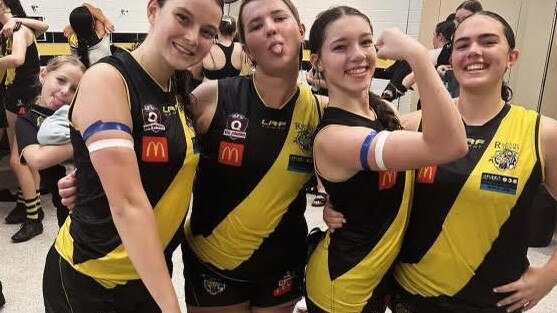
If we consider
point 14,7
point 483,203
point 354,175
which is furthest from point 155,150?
point 14,7

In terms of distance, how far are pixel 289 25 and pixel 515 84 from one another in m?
5.05

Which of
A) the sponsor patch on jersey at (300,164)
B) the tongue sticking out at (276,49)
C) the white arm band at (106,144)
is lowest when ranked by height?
the sponsor patch on jersey at (300,164)

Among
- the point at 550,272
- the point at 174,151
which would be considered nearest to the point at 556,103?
the point at 550,272

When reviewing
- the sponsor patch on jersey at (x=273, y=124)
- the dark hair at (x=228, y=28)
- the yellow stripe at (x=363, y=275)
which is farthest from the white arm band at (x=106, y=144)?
the dark hair at (x=228, y=28)

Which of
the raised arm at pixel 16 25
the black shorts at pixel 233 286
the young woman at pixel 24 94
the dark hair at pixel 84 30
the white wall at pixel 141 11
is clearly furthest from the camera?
the white wall at pixel 141 11

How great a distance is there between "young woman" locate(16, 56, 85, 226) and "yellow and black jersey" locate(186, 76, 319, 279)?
0.72 m

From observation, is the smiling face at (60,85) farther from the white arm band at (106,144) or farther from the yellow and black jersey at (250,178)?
the white arm band at (106,144)

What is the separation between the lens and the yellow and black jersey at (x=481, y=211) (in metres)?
1.42

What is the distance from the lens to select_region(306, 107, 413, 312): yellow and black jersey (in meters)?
1.44

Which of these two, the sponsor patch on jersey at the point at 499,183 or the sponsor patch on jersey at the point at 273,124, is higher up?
the sponsor patch on jersey at the point at 273,124

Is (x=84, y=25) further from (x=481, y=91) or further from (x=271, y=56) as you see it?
(x=481, y=91)

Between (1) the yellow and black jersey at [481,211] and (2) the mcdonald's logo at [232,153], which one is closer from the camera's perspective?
(1) the yellow and black jersey at [481,211]

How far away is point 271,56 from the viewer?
154 cm

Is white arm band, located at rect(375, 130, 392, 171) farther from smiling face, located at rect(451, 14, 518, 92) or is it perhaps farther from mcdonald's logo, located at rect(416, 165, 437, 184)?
smiling face, located at rect(451, 14, 518, 92)
